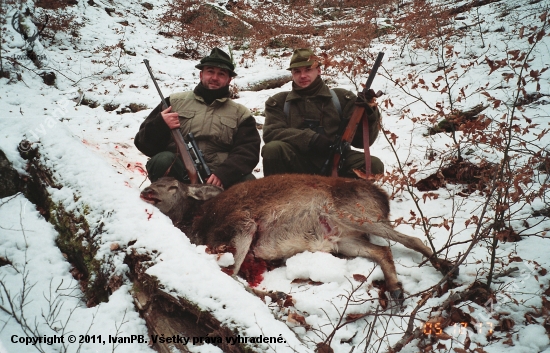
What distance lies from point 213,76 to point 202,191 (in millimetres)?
2050

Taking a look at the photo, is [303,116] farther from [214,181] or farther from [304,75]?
[214,181]

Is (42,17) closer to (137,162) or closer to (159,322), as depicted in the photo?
(137,162)

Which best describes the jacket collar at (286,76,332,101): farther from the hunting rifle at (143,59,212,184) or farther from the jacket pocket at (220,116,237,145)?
the hunting rifle at (143,59,212,184)

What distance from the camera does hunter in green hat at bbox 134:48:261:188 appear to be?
4.79 m

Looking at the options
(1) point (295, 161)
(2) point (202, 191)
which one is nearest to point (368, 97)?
(1) point (295, 161)

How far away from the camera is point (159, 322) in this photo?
2.44m

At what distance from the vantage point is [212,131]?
5.07 meters

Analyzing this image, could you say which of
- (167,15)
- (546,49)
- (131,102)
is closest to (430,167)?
(546,49)

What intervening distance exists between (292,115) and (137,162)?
3097 mm

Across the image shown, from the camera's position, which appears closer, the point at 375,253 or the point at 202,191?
the point at 375,253

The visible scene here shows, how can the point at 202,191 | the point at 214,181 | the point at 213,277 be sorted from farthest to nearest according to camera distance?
1. the point at 214,181
2. the point at 202,191
3. the point at 213,277

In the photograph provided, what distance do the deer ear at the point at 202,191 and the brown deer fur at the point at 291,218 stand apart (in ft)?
0.54

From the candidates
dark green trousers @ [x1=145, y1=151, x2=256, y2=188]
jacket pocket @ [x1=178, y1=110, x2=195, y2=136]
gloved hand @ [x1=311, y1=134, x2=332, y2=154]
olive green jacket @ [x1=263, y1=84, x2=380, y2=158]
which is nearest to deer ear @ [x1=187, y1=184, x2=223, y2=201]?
dark green trousers @ [x1=145, y1=151, x2=256, y2=188]

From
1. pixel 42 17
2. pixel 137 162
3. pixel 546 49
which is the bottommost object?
pixel 137 162
